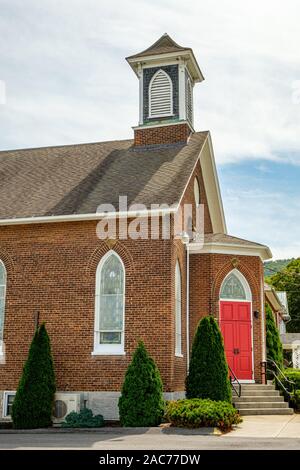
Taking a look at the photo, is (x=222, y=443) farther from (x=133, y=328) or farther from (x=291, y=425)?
(x=133, y=328)

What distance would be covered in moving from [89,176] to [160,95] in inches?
174

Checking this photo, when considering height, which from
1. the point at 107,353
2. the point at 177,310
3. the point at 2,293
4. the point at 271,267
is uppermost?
the point at 271,267

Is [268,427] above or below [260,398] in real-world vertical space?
below

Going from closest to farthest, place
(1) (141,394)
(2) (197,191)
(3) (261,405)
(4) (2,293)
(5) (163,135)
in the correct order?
(1) (141,394), (3) (261,405), (4) (2,293), (2) (197,191), (5) (163,135)

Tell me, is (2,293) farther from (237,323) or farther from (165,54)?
(165,54)

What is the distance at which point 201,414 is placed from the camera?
44.7 feet

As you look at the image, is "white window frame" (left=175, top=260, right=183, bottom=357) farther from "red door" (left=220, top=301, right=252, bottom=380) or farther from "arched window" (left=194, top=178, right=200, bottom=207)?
"arched window" (left=194, top=178, right=200, bottom=207)

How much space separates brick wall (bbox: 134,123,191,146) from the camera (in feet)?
69.6

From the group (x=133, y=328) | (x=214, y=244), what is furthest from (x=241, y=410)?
(x=214, y=244)

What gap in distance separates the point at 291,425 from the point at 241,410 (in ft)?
7.15

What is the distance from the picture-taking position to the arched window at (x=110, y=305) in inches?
654

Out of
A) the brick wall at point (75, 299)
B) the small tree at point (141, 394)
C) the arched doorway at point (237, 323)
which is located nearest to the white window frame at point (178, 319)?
the brick wall at point (75, 299)

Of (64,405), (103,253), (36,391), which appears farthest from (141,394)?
(103,253)

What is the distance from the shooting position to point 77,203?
17.8m
